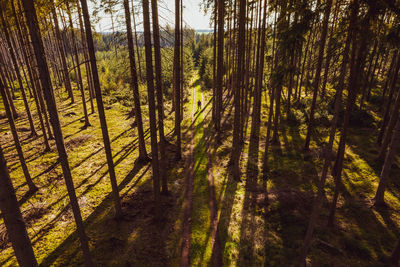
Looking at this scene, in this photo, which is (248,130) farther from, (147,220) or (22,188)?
(22,188)

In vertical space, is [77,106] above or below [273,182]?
above

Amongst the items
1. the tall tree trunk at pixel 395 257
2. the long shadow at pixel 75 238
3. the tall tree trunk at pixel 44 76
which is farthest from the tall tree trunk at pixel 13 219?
the tall tree trunk at pixel 395 257

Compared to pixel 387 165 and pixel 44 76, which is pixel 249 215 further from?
pixel 44 76

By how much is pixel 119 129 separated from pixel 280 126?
1757 centimetres

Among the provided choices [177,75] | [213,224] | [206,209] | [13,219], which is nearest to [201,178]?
[206,209]

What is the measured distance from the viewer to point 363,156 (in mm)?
15773

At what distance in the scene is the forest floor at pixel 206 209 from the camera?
858 cm

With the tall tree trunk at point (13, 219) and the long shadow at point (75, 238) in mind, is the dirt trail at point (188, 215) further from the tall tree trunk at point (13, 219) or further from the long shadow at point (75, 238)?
the tall tree trunk at point (13, 219)

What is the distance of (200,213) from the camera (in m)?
11.0

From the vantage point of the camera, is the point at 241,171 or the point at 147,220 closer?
the point at 147,220

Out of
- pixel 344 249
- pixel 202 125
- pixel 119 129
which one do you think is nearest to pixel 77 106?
pixel 119 129

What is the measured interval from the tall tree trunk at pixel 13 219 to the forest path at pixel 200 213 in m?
5.69

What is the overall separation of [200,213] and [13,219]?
830 centimetres

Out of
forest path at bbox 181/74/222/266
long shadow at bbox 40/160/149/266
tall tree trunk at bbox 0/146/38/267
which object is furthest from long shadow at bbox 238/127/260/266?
tall tree trunk at bbox 0/146/38/267
